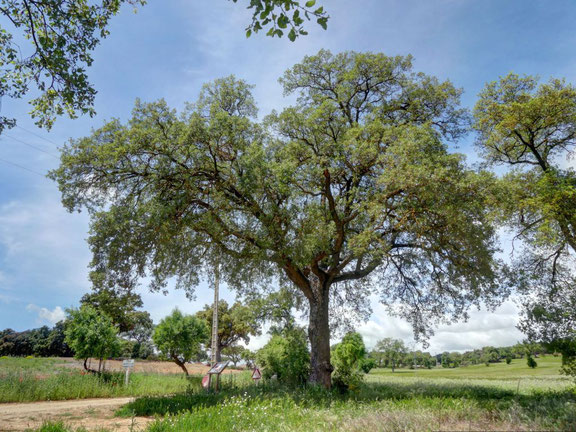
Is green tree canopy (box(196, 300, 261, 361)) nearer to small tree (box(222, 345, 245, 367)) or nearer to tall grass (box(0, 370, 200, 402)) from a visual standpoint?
small tree (box(222, 345, 245, 367))

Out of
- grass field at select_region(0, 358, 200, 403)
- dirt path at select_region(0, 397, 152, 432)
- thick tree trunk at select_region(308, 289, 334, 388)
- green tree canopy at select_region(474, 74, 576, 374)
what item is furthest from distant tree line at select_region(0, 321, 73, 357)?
green tree canopy at select_region(474, 74, 576, 374)

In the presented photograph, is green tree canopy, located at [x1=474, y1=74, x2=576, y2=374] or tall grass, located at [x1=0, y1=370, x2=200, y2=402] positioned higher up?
green tree canopy, located at [x1=474, y1=74, x2=576, y2=374]

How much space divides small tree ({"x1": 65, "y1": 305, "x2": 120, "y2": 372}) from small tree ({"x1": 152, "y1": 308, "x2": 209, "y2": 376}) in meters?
2.48

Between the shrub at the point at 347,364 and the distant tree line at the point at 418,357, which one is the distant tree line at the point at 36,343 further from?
the distant tree line at the point at 418,357

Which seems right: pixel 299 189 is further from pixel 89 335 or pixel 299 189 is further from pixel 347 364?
pixel 89 335

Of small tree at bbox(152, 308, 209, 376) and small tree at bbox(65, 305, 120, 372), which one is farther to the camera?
small tree at bbox(152, 308, 209, 376)

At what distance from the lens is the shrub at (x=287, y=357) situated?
52.2ft

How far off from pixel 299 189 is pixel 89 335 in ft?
48.5

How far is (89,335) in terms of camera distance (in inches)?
761

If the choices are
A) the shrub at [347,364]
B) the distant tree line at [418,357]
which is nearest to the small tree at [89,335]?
the shrub at [347,364]

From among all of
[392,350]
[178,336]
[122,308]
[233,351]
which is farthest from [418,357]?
[122,308]

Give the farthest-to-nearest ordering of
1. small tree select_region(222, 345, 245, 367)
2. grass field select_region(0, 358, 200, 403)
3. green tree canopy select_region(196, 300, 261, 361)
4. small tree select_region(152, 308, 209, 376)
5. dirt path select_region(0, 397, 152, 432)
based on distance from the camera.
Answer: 1. small tree select_region(222, 345, 245, 367)
2. green tree canopy select_region(196, 300, 261, 361)
3. small tree select_region(152, 308, 209, 376)
4. grass field select_region(0, 358, 200, 403)
5. dirt path select_region(0, 397, 152, 432)

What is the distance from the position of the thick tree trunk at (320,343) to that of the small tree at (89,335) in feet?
42.5

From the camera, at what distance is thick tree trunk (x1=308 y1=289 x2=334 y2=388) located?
42.5 feet
